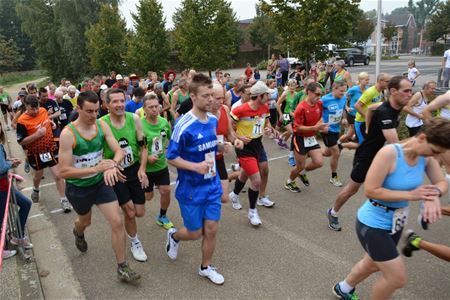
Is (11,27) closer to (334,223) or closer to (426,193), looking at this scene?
(334,223)

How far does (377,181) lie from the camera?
2674 millimetres

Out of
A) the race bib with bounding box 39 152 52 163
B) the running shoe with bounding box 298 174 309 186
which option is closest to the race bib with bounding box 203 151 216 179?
the running shoe with bounding box 298 174 309 186

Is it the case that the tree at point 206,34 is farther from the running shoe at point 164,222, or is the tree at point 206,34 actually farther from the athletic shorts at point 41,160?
the running shoe at point 164,222

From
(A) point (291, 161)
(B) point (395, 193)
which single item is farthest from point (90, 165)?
(A) point (291, 161)

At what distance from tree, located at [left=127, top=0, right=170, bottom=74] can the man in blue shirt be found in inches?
798

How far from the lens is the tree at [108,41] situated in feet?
94.5

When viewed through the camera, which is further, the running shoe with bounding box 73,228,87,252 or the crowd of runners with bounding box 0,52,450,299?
the running shoe with bounding box 73,228,87,252

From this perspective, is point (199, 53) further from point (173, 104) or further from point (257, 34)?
point (257, 34)

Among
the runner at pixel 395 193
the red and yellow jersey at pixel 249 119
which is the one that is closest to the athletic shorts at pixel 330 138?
the red and yellow jersey at pixel 249 119

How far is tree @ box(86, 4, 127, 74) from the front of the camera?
28812mm

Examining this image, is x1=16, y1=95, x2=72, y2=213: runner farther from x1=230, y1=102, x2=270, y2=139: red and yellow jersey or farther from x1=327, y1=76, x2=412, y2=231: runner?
x1=327, y1=76, x2=412, y2=231: runner

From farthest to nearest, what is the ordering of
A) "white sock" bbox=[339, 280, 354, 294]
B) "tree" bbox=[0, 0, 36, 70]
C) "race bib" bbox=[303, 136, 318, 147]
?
1. "tree" bbox=[0, 0, 36, 70]
2. "race bib" bbox=[303, 136, 318, 147]
3. "white sock" bbox=[339, 280, 354, 294]

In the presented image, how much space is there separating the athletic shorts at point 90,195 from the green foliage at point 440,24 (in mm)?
61021

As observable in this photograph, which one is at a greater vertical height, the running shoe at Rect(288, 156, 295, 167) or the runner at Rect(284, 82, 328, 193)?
the runner at Rect(284, 82, 328, 193)
